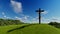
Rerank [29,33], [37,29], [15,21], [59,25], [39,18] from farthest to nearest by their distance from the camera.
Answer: [15,21]
[59,25]
[39,18]
[37,29]
[29,33]

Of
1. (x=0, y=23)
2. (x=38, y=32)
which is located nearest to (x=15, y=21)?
(x=0, y=23)

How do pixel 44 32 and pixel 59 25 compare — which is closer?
pixel 44 32

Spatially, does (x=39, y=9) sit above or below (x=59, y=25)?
above

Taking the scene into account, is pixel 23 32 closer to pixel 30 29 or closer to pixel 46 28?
pixel 30 29

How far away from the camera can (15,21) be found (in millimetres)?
88750

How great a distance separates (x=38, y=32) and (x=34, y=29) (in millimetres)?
3020

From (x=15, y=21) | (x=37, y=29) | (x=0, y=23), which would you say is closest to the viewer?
(x=37, y=29)

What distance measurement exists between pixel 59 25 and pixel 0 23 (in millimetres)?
32930

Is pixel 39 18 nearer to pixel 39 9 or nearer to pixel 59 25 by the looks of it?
pixel 39 9

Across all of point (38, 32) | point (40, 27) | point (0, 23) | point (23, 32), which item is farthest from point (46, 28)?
point (0, 23)

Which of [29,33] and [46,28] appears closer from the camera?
[29,33]

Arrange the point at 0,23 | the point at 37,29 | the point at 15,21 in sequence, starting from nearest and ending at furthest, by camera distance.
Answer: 1. the point at 37,29
2. the point at 0,23
3. the point at 15,21

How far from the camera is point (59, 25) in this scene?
6250 cm

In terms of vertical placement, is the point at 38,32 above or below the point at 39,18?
below
